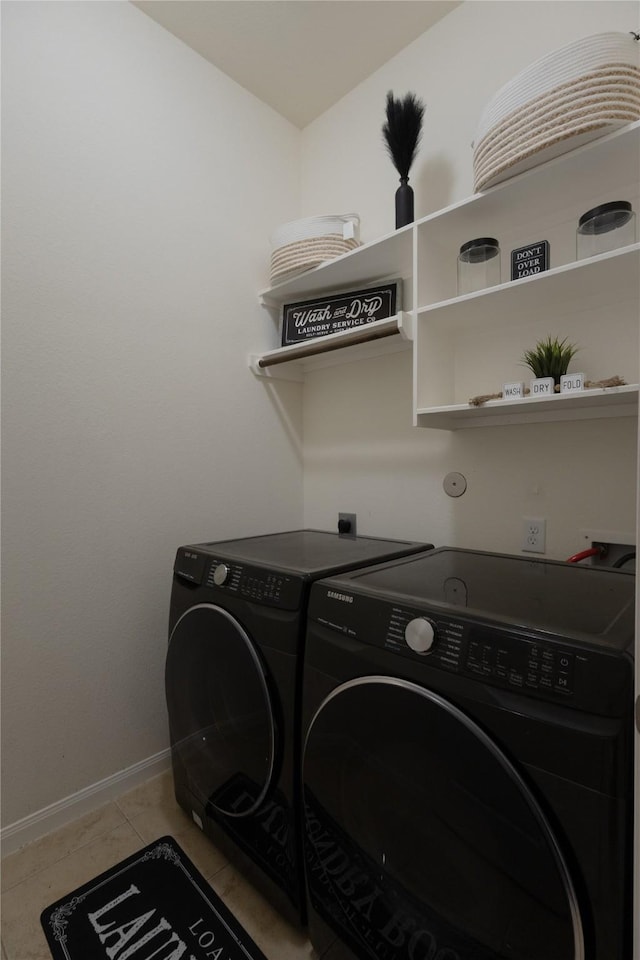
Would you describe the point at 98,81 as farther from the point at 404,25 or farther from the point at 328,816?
the point at 328,816

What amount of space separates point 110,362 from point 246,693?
1.13m

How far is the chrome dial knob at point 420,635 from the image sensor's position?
0.74 metres

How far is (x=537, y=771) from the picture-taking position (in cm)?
61

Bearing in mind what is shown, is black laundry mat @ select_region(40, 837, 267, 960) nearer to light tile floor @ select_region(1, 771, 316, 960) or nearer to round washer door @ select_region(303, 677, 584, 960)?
light tile floor @ select_region(1, 771, 316, 960)

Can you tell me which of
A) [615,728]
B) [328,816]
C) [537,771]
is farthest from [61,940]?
[615,728]

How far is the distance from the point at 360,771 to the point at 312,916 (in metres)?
0.45

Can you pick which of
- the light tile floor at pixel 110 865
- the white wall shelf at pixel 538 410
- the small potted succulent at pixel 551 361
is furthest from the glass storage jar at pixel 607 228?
the light tile floor at pixel 110 865

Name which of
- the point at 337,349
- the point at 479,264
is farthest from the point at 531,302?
the point at 337,349

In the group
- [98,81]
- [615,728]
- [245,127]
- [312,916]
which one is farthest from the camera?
[245,127]

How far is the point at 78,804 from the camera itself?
55.3 inches

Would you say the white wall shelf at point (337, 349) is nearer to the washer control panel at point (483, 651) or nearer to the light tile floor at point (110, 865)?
the washer control panel at point (483, 651)

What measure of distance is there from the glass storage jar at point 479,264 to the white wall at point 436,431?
0.38 m

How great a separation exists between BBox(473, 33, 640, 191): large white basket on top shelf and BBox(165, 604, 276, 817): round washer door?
4.52 feet

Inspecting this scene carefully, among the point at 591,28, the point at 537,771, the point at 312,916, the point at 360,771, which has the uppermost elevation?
the point at 591,28
